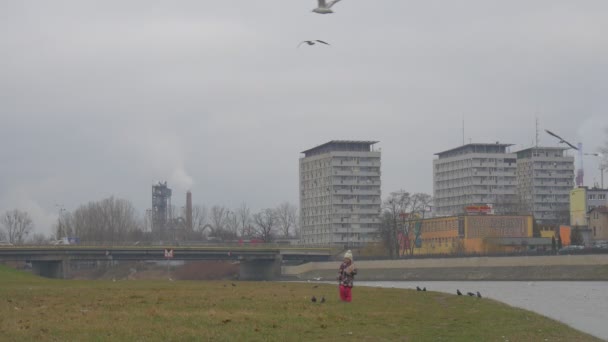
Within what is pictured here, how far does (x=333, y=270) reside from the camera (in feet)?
500

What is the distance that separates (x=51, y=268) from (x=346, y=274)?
381 feet

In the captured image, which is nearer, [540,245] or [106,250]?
[106,250]

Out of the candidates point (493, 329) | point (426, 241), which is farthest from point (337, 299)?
point (426, 241)

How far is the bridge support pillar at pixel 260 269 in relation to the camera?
525 ft

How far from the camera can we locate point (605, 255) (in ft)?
360

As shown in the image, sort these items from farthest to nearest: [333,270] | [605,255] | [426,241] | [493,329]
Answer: [426,241], [333,270], [605,255], [493,329]

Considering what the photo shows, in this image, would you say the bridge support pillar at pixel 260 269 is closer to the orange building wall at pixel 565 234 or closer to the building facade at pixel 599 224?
the orange building wall at pixel 565 234

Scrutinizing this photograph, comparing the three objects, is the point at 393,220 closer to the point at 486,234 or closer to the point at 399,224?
the point at 399,224

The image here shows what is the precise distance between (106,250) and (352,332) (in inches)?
4747

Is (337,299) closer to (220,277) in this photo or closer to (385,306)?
(385,306)

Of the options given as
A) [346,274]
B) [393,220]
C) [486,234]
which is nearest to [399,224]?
[393,220]

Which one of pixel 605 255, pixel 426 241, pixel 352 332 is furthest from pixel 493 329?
pixel 426 241

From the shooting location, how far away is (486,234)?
6535 inches

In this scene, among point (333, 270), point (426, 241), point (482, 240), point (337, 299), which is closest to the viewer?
point (337, 299)
